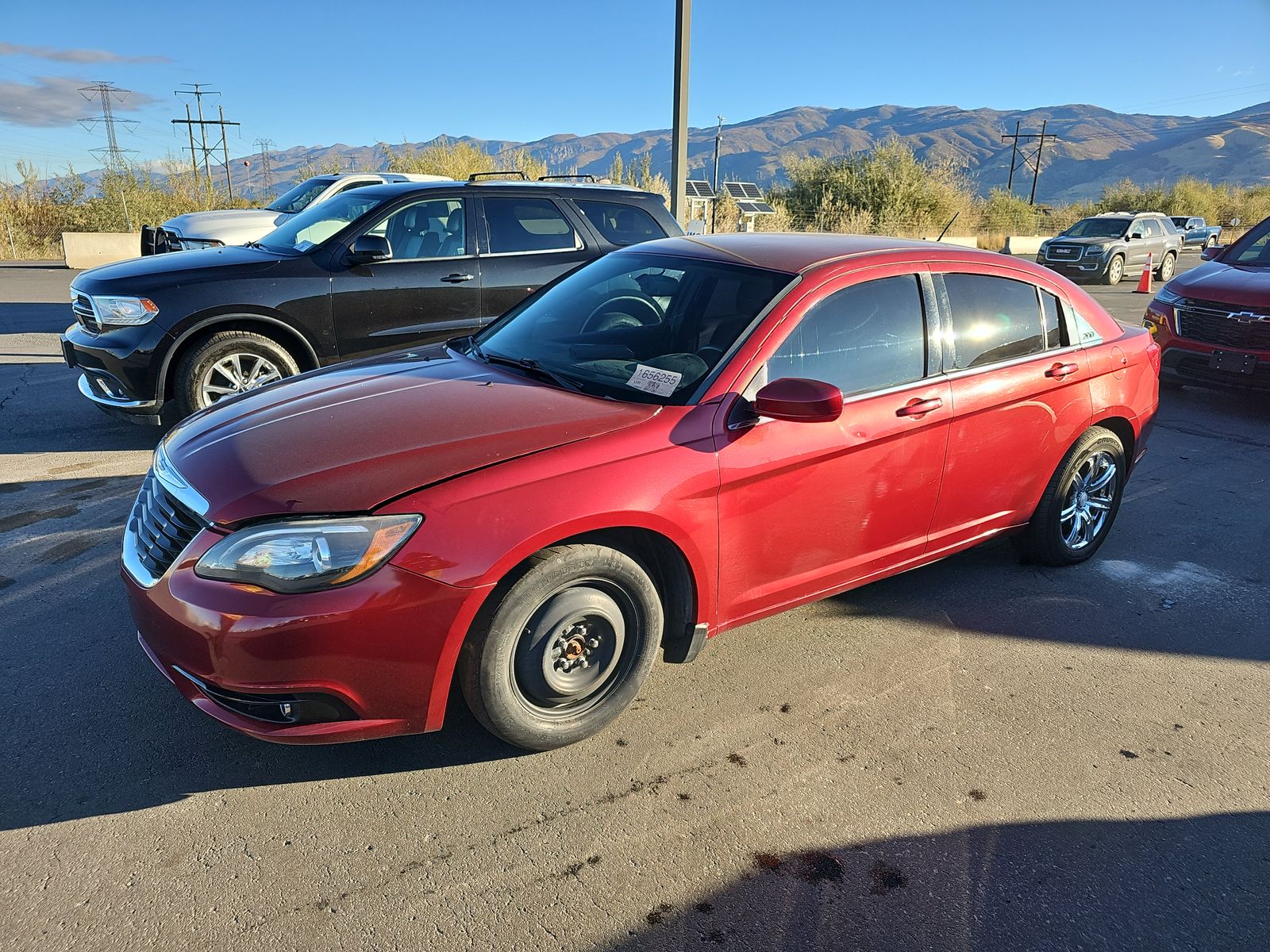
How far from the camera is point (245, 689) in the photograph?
2381 millimetres

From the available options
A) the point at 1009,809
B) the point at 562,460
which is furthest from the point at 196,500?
the point at 1009,809

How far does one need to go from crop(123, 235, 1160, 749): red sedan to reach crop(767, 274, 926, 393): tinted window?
0.04 ft

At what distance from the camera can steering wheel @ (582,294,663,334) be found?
11.7ft

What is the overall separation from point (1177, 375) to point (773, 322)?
6.99 meters

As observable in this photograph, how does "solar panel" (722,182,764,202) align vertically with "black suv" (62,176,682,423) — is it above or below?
above

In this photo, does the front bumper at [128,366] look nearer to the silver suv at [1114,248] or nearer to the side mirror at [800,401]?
the side mirror at [800,401]

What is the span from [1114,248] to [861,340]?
21.5 m

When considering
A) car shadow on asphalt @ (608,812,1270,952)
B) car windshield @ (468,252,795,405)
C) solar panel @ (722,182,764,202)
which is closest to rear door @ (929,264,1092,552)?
car windshield @ (468,252,795,405)

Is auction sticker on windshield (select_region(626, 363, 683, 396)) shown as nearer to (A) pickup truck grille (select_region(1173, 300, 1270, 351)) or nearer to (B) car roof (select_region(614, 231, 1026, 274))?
(B) car roof (select_region(614, 231, 1026, 274))

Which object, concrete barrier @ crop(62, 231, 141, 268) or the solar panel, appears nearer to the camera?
concrete barrier @ crop(62, 231, 141, 268)

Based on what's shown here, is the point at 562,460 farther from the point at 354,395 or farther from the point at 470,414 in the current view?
the point at 354,395

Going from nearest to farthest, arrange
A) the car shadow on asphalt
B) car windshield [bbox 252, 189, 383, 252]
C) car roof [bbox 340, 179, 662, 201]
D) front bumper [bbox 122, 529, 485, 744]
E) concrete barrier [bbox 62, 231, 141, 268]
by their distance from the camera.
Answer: the car shadow on asphalt → front bumper [bbox 122, 529, 485, 744] → car windshield [bbox 252, 189, 383, 252] → car roof [bbox 340, 179, 662, 201] → concrete barrier [bbox 62, 231, 141, 268]

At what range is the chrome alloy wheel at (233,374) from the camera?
583cm

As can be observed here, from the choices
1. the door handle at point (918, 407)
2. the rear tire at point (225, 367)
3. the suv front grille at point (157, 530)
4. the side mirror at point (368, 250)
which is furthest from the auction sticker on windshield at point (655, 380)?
the side mirror at point (368, 250)
